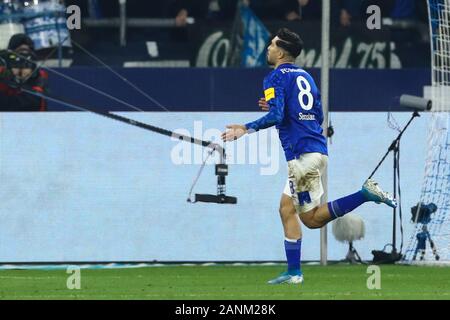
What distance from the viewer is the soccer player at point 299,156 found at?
38.5 ft

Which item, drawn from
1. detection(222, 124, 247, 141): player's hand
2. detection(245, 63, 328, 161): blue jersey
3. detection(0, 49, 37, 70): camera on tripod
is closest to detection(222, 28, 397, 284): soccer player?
detection(245, 63, 328, 161): blue jersey

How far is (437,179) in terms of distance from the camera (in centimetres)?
1566

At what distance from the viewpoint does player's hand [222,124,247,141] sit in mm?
11344

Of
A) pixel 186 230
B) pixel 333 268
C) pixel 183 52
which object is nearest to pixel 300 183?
pixel 333 268

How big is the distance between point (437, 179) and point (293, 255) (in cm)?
422

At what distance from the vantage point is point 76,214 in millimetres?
15648

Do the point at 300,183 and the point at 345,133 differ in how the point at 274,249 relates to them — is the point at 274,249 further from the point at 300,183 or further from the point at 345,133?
the point at 300,183

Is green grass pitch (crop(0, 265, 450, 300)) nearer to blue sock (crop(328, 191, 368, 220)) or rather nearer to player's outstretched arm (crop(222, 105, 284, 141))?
blue sock (crop(328, 191, 368, 220))

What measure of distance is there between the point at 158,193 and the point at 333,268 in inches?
81.9

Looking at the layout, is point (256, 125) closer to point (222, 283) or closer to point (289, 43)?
point (289, 43)

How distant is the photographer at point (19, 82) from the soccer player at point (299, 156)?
5.40 m

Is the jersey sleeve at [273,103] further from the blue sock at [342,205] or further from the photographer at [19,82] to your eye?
the photographer at [19,82]

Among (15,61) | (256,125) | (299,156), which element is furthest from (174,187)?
(256,125)
